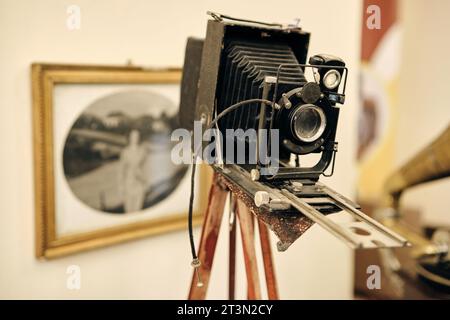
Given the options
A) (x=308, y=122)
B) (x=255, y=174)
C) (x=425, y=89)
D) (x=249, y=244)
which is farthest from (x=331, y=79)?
(x=425, y=89)

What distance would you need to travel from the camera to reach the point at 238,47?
109cm

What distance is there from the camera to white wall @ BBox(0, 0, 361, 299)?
1289mm

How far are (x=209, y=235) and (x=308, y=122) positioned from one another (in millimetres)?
365

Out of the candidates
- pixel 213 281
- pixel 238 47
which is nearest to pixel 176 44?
pixel 238 47

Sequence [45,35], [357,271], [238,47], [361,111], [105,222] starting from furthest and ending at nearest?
[361,111], [357,271], [105,222], [45,35], [238,47]

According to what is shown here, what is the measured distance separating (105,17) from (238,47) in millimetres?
484

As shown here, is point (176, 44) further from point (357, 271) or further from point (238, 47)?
point (357, 271)

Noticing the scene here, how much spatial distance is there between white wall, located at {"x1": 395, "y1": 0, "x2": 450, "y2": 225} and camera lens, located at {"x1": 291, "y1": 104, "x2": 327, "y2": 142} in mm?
2138

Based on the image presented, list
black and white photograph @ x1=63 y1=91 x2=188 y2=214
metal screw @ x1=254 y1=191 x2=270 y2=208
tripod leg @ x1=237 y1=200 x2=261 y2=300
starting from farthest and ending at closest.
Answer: black and white photograph @ x1=63 y1=91 x2=188 y2=214
tripod leg @ x1=237 y1=200 x2=261 y2=300
metal screw @ x1=254 y1=191 x2=270 y2=208

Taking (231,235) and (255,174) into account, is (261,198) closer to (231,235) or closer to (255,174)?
(255,174)

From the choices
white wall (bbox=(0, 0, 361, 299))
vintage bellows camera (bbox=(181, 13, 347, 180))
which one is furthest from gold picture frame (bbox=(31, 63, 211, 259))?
vintage bellows camera (bbox=(181, 13, 347, 180))

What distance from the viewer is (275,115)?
37.1 inches

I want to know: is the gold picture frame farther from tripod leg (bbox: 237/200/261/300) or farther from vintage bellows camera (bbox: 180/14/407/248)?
tripod leg (bbox: 237/200/261/300)

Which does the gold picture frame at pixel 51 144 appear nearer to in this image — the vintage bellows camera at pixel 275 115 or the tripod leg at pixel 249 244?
the vintage bellows camera at pixel 275 115
